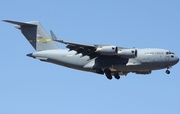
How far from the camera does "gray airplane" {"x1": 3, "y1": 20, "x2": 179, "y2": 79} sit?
2292 cm

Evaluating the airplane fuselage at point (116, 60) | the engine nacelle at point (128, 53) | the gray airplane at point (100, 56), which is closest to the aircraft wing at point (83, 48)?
the gray airplane at point (100, 56)

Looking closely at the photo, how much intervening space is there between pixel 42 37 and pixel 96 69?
440 cm

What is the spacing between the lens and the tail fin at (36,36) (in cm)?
2614

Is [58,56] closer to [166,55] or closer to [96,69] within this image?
[96,69]

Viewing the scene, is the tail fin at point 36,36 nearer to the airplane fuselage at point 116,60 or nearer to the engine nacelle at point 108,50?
the airplane fuselage at point 116,60

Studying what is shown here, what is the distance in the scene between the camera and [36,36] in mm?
26578

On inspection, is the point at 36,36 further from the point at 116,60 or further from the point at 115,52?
the point at 115,52

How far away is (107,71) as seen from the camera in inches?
958

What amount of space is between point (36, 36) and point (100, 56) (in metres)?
4.76

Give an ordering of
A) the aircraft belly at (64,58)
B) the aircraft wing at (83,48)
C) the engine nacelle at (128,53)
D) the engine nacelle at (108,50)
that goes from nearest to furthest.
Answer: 1. the aircraft wing at (83,48)
2. the engine nacelle at (108,50)
3. the engine nacelle at (128,53)
4. the aircraft belly at (64,58)

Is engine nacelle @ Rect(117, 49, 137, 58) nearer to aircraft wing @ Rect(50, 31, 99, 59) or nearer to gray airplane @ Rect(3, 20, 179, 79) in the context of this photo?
gray airplane @ Rect(3, 20, 179, 79)

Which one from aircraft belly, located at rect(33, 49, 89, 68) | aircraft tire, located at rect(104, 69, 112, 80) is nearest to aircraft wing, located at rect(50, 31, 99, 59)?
aircraft belly, located at rect(33, 49, 89, 68)

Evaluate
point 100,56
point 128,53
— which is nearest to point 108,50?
point 128,53

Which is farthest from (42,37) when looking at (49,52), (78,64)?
(78,64)
